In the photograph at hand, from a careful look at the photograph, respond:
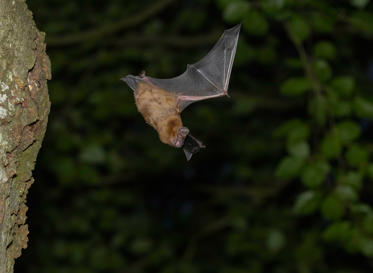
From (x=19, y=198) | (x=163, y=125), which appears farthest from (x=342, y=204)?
(x=19, y=198)

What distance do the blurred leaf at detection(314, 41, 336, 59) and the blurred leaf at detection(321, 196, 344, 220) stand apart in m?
1.03

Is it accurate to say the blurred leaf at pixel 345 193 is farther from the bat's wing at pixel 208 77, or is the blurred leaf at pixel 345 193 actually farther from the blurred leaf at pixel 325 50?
the bat's wing at pixel 208 77

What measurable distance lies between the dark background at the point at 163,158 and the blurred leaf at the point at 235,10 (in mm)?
1498

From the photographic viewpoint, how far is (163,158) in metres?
7.82

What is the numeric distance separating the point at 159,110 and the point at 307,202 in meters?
1.50

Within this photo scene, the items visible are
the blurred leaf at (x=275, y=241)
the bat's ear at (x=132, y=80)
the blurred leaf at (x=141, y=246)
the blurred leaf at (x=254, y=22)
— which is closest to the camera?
the bat's ear at (x=132, y=80)

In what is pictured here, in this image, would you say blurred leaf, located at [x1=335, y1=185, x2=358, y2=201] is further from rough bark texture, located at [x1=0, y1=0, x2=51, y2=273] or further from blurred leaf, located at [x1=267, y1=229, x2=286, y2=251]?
rough bark texture, located at [x1=0, y1=0, x2=51, y2=273]

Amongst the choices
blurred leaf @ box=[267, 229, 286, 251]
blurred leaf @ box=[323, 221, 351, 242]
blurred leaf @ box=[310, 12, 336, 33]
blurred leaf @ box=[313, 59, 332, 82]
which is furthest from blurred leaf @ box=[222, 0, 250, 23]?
blurred leaf @ box=[267, 229, 286, 251]

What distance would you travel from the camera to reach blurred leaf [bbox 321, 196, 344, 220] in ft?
13.2

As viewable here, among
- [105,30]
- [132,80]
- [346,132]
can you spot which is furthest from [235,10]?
[105,30]

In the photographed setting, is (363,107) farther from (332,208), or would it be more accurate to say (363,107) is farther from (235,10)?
(235,10)

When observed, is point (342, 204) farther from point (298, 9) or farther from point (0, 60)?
point (0, 60)

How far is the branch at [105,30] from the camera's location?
5.48 meters

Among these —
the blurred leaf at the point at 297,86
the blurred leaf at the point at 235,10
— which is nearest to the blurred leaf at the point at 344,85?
the blurred leaf at the point at 297,86
